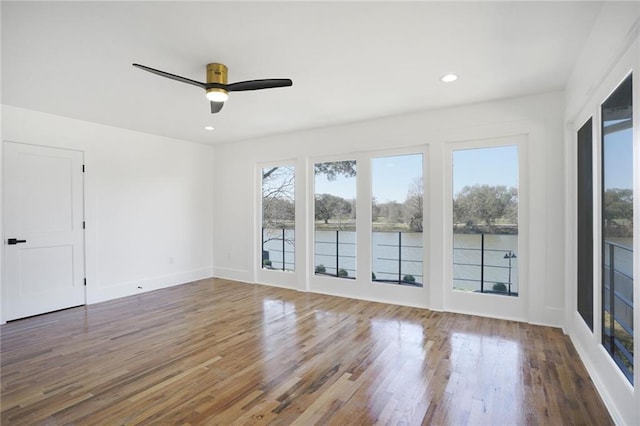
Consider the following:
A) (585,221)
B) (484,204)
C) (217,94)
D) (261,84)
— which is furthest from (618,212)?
(217,94)

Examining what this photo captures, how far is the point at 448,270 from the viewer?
4258mm

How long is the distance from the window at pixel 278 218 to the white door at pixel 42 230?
2764 millimetres

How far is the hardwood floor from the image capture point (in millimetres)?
2129

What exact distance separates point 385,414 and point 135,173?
201 inches

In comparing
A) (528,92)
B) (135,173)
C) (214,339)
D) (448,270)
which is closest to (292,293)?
(214,339)

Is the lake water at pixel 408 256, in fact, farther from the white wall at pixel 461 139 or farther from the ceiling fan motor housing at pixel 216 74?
the ceiling fan motor housing at pixel 216 74

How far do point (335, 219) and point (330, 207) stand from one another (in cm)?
22

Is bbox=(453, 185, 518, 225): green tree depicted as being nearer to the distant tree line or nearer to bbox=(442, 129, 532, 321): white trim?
bbox=(442, 129, 532, 321): white trim

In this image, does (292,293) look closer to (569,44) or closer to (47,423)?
(47,423)

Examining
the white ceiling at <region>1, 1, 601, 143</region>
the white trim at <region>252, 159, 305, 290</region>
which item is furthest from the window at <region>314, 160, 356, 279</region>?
the white ceiling at <region>1, 1, 601, 143</region>

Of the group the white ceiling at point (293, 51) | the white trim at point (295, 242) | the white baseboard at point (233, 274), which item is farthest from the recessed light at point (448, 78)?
the white baseboard at point (233, 274)

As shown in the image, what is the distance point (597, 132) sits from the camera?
2.50m

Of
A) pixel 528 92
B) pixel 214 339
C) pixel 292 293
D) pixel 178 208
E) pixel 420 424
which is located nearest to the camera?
pixel 420 424

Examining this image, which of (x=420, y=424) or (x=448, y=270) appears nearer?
(x=420, y=424)
